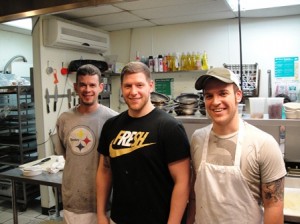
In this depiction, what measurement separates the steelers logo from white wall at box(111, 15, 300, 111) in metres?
3.07

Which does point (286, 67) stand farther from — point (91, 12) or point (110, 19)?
point (91, 12)

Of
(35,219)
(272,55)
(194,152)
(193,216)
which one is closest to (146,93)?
(194,152)

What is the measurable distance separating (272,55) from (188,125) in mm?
2673

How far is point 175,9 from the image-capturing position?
12.6ft

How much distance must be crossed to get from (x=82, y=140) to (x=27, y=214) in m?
2.64

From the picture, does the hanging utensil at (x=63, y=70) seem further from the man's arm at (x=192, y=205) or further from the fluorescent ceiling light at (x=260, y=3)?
the man's arm at (x=192, y=205)

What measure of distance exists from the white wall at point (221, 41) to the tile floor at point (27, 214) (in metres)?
2.09

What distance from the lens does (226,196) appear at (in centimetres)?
132

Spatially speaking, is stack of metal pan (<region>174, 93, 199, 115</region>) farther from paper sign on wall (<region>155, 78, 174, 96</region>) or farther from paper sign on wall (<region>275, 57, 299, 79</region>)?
paper sign on wall (<region>155, 78, 174, 96</region>)

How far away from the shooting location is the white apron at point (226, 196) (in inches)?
51.2

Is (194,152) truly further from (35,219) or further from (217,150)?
(35,219)

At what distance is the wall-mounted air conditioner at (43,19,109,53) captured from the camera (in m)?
3.72

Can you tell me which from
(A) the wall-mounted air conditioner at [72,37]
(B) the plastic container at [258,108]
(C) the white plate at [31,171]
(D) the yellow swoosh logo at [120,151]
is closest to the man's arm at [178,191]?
(D) the yellow swoosh logo at [120,151]

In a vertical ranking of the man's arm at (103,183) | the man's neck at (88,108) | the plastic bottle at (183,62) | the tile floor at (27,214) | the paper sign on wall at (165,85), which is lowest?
the tile floor at (27,214)
